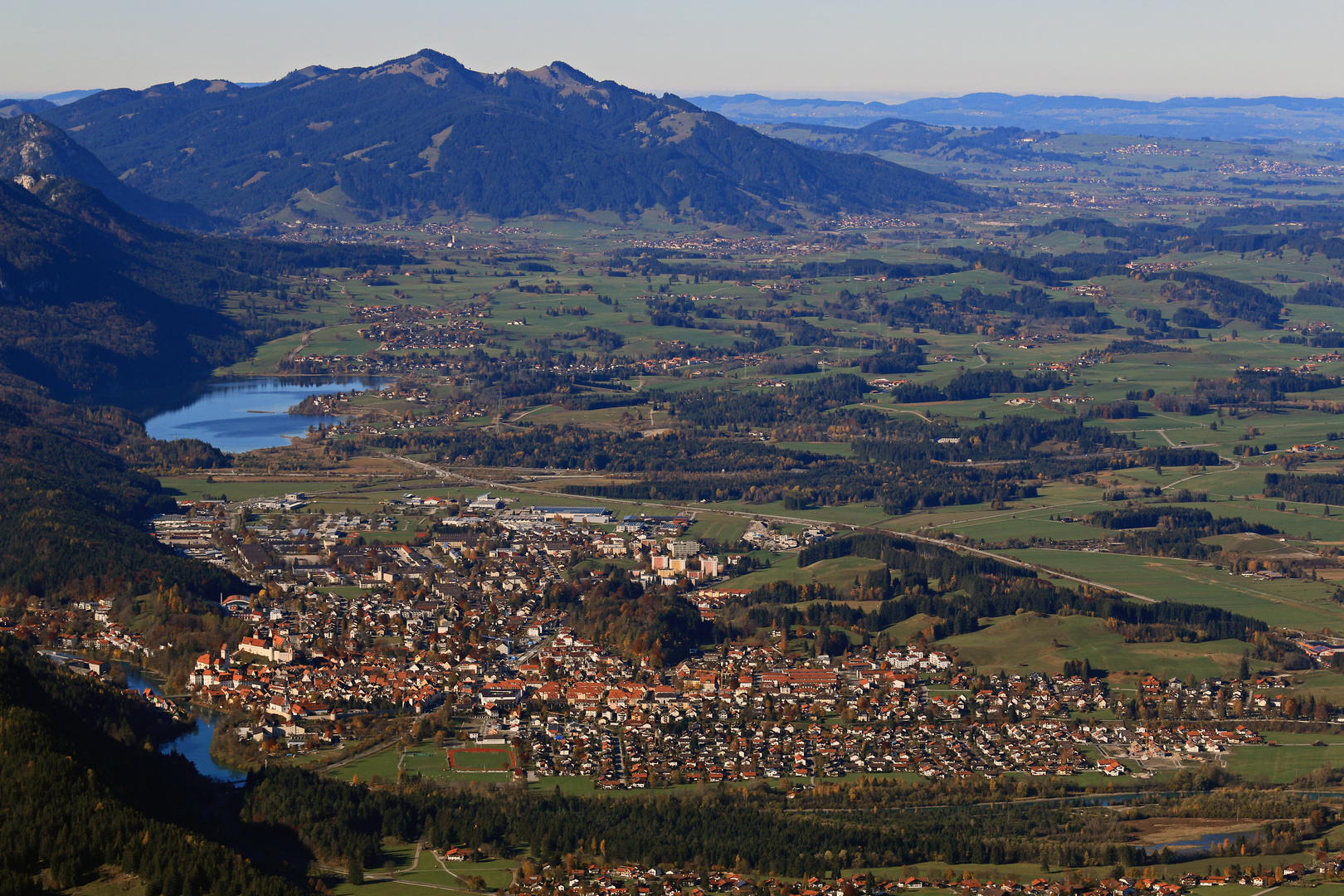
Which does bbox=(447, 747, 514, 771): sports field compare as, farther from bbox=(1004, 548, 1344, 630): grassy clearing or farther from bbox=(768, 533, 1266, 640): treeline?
bbox=(1004, 548, 1344, 630): grassy clearing

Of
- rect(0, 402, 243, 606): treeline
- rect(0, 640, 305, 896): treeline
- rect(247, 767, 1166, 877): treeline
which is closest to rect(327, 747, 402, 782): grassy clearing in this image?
rect(247, 767, 1166, 877): treeline

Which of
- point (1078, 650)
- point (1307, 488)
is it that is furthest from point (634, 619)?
point (1307, 488)

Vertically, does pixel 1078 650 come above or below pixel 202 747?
below

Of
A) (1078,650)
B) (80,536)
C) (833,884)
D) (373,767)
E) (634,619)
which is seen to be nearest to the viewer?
(833,884)

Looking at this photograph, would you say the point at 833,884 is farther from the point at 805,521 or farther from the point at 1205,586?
the point at 805,521

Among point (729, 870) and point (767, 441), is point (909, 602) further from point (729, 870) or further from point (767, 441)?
point (767, 441)

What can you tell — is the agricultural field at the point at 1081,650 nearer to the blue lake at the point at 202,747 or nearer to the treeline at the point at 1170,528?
the treeline at the point at 1170,528

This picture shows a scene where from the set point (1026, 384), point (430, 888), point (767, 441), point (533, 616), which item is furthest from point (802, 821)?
point (1026, 384)
